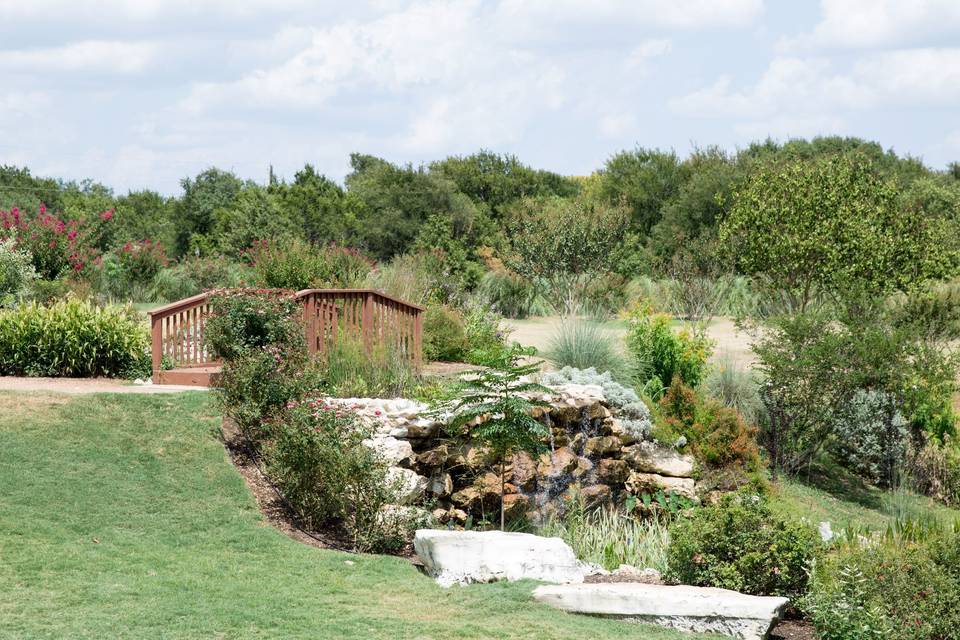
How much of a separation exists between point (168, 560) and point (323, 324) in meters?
5.67

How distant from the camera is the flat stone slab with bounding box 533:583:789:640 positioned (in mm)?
7242

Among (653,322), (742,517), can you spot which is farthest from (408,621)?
(653,322)

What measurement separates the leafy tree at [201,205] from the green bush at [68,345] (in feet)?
110

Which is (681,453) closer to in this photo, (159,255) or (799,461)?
(799,461)

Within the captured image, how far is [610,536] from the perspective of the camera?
35.3 feet

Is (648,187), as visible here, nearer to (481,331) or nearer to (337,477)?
(481,331)

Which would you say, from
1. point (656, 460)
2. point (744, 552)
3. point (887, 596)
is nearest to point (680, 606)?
point (744, 552)

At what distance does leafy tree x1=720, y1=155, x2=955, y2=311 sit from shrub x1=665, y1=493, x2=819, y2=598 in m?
11.0

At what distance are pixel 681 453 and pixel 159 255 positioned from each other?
61.7ft

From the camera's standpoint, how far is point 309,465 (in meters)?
9.95

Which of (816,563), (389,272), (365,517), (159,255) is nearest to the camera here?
(816,563)

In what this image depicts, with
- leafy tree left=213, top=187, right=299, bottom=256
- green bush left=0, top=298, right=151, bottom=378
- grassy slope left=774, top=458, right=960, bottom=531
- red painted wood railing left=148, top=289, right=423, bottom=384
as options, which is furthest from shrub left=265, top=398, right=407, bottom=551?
leafy tree left=213, top=187, right=299, bottom=256

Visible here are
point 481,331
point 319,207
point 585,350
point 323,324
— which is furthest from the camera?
point 319,207

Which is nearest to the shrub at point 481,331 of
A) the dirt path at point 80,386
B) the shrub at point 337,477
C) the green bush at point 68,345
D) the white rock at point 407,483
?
the green bush at point 68,345
